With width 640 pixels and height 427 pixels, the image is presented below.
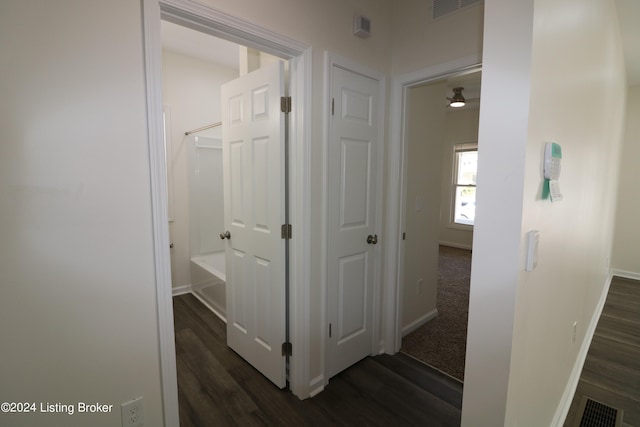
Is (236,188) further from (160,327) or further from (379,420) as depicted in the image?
(379,420)

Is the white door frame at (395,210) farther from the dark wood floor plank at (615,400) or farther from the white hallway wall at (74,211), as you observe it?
the white hallway wall at (74,211)

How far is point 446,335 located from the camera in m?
2.75

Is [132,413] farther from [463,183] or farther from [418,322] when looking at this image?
[463,183]

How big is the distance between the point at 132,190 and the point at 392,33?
7.08 feet

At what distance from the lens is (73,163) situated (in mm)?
1078

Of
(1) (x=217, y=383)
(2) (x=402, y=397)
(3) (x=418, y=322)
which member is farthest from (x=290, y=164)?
(3) (x=418, y=322)

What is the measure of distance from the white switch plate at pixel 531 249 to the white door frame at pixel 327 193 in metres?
1.19

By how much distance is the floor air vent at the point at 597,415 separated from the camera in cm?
175

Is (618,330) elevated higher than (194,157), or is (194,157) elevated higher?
(194,157)

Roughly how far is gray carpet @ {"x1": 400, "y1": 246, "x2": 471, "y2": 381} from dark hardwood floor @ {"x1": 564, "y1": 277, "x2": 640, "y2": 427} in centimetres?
74

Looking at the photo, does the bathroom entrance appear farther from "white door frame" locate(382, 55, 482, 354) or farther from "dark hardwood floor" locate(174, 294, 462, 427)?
"white door frame" locate(382, 55, 482, 354)

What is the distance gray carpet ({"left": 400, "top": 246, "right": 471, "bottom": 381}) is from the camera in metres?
2.37

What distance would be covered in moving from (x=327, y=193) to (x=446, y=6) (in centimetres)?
149

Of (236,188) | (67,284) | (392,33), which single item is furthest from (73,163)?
(392,33)
